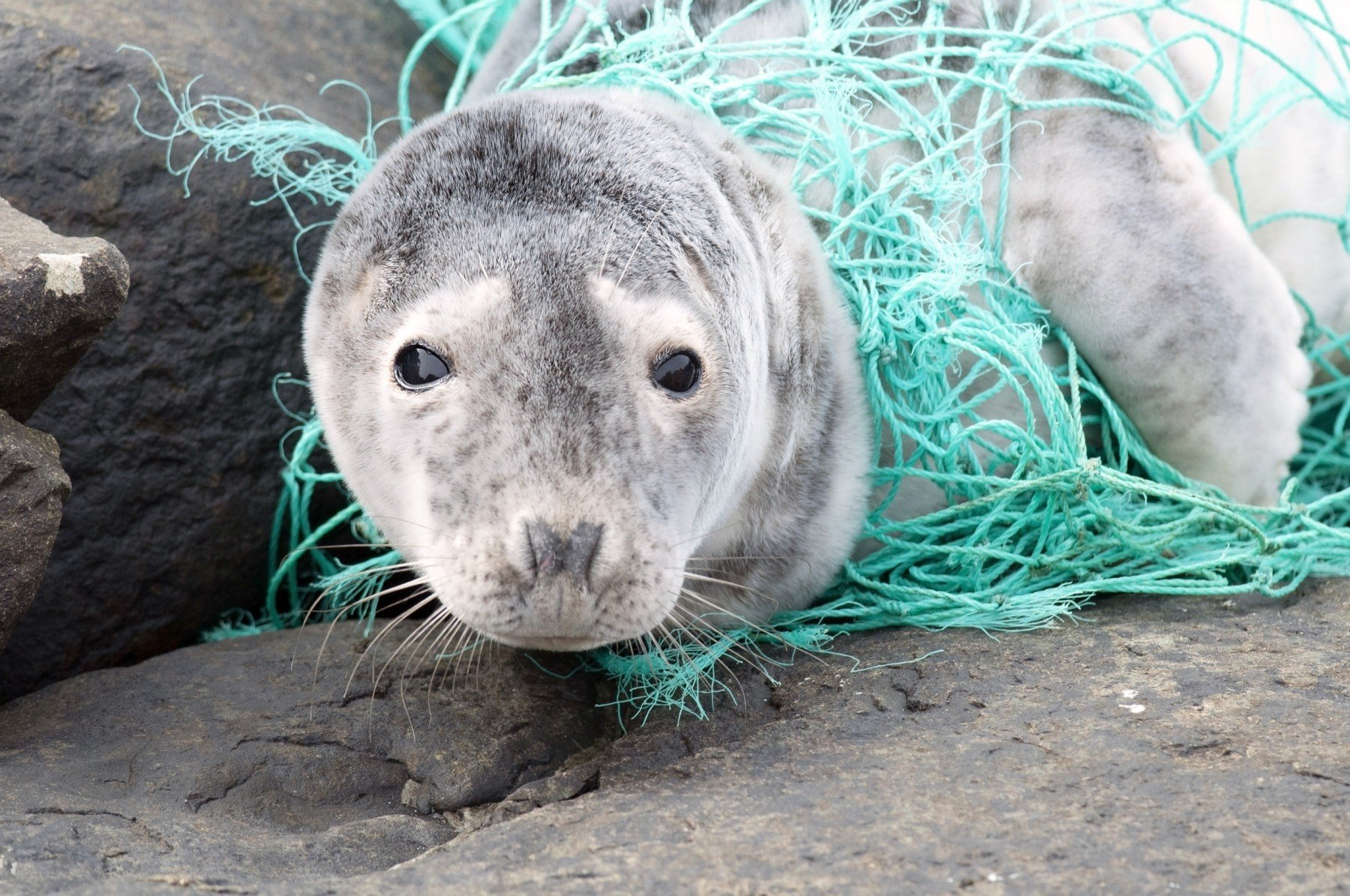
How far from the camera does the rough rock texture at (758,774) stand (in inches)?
64.9

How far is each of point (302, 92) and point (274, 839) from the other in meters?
2.31

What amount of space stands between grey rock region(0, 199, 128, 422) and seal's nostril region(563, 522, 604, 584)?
1.02m

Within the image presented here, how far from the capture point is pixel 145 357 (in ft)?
10.1

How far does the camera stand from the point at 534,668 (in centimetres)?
257

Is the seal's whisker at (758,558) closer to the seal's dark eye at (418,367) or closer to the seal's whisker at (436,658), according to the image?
the seal's whisker at (436,658)

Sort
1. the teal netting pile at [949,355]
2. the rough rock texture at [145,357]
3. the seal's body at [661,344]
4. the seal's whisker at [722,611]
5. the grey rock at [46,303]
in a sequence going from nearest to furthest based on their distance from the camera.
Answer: the seal's body at [661,344] < the grey rock at [46,303] < the seal's whisker at [722,611] < the teal netting pile at [949,355] < the rough rock texture at [145,357]

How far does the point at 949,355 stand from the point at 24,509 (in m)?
1.74

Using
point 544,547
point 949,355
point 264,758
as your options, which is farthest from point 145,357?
point 949,355

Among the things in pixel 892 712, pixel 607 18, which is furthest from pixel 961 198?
pixel 892 712

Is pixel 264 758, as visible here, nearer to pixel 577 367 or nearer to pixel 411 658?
pixel 411 658

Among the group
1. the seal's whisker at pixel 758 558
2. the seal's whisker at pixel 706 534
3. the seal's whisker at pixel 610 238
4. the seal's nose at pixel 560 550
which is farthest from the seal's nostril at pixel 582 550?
the seal's whisker at pixel 758 558

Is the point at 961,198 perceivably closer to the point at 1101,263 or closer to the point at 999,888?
the point at 1101,263

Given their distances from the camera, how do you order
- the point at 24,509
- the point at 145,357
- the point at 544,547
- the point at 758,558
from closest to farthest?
the point at 544,547 → the point at 24,509 → the point at 758,558 → the point at 145,357

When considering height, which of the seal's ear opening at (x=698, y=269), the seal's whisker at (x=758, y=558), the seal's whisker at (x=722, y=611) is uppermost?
the seal's ear opening at (x=698, y=269)
